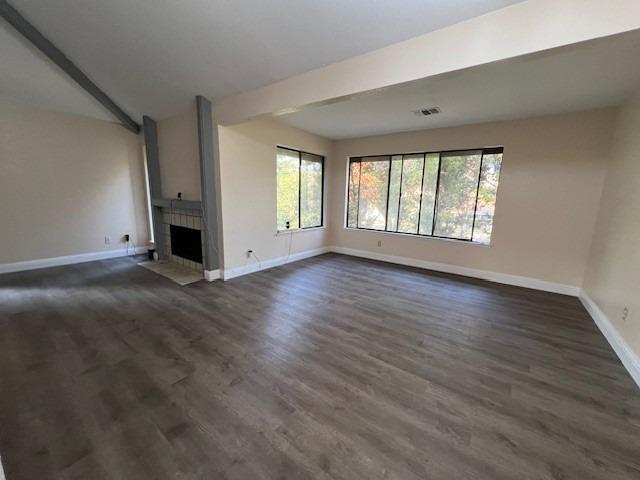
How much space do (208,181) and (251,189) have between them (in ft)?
2.23

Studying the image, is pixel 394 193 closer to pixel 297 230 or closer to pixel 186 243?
pixel 297 230

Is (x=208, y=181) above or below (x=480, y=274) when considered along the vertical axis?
above

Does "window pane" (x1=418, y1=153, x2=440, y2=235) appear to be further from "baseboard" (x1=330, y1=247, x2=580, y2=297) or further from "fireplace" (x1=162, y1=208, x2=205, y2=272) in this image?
"fireplace" (x1=162, y1=208, x2=205, y2=272)

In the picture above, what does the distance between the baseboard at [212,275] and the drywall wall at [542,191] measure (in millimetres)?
3944

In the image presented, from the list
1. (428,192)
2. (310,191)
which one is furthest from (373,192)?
(310,191)

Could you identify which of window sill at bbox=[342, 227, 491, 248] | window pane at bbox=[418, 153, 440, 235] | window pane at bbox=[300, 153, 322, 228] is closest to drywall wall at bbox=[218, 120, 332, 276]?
window pane at bbox=[300, 153, 322, 228]

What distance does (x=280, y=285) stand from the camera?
12.7 ft

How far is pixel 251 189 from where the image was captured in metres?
4.25

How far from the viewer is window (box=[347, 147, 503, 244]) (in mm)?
4328

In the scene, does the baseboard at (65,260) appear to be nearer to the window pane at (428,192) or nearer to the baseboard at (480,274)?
the baseboard at (480,274)

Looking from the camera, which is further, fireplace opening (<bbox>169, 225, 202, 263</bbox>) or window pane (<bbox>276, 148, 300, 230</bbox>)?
window pane (<bbox>276, 148, 300, 230</bbox>)

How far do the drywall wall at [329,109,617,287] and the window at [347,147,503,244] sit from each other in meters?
0.18

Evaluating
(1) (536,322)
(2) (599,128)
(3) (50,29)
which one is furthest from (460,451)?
(3) (50,29)

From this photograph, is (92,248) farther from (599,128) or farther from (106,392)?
(599,128)
